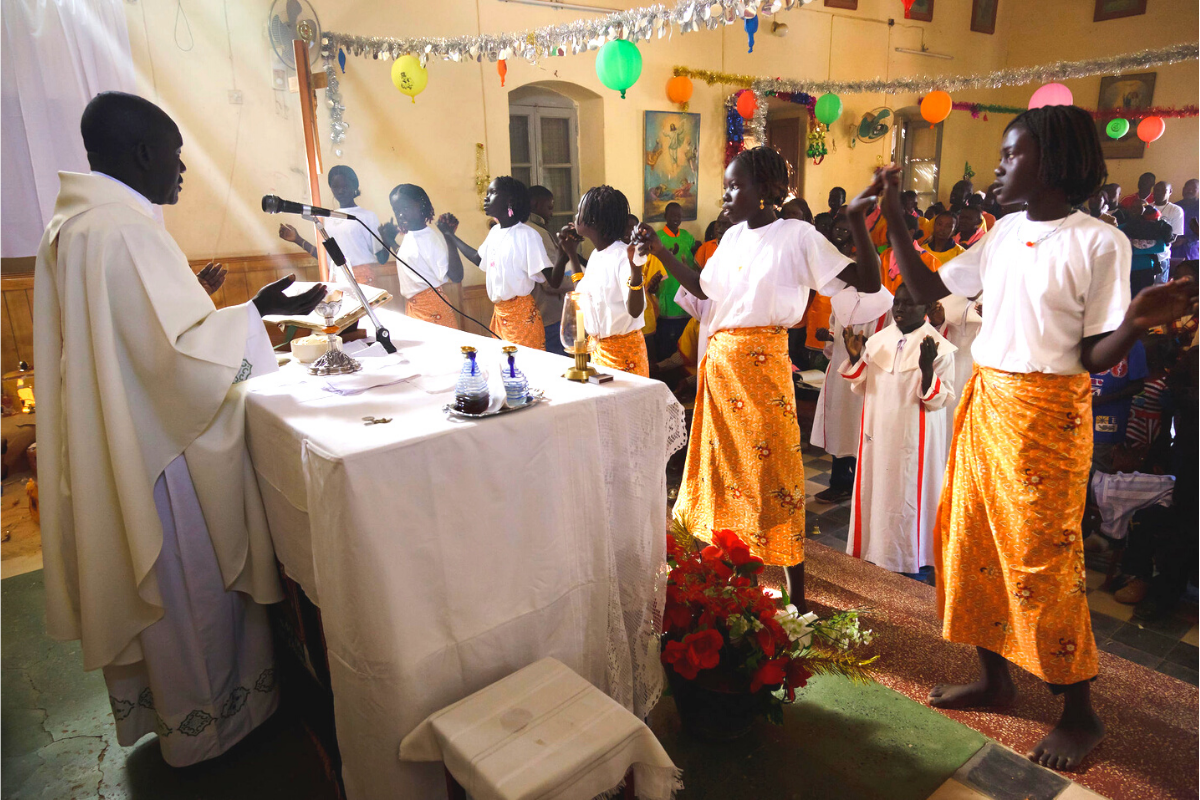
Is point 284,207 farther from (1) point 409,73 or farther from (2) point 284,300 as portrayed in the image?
(1) point 409,73

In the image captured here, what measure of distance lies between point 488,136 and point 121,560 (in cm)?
584

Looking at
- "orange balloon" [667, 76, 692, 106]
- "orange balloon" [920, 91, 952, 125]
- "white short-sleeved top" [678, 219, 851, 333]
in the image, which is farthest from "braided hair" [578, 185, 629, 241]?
"orange balloon" [920, 91, 952, 125]

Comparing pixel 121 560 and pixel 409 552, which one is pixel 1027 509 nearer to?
pixel 409 552

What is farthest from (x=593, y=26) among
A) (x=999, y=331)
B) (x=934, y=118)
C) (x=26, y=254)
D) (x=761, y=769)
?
(x=934, y=118)

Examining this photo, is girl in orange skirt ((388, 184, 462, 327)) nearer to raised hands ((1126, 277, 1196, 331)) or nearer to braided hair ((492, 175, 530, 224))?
braided hair ((492, 175, 530, 224))

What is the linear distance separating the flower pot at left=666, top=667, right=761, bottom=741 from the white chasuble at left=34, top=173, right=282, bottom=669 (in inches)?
47.6

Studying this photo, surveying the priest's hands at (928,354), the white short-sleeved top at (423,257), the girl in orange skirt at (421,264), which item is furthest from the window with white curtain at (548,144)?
the priest's hands at (928,354)

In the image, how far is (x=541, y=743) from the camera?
1.43m

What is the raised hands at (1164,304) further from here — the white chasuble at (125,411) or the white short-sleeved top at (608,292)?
the white chasuble at (125,411)

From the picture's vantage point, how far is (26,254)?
4477 millimetres

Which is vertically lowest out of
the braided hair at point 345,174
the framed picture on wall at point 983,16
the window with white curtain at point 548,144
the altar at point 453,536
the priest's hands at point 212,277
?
the altar at point 453,536

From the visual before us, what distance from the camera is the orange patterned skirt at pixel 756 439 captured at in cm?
282

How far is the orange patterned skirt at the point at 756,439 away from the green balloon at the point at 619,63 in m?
2.72

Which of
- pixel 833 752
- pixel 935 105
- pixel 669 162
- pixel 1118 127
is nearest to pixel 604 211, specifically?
pixel 833 752
